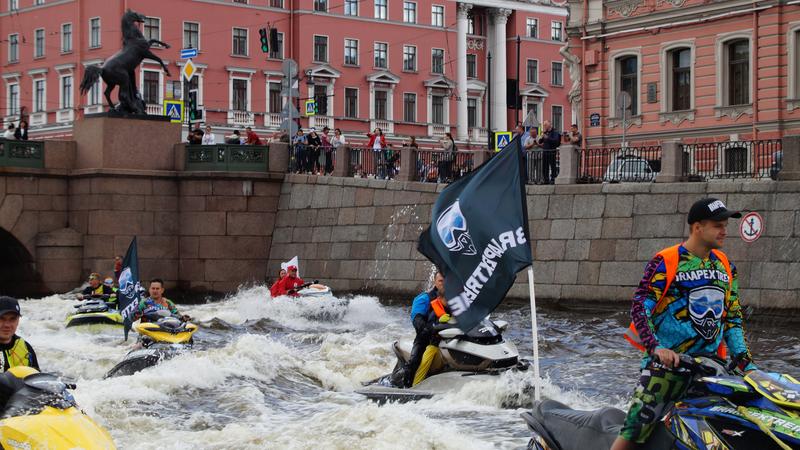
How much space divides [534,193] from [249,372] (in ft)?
41.1

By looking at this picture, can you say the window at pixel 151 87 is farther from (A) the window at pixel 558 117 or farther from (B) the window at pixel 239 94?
(A) the window at pixel 558 117

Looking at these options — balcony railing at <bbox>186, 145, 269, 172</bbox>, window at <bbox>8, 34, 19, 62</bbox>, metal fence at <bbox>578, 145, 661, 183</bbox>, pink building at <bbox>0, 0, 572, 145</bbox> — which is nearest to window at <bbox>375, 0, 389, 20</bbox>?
pink building at <bbox>0, 0, 572, 145</bbox>

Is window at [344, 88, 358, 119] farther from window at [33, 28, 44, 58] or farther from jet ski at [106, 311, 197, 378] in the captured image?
jet ski at [106, 311, 197, 378]

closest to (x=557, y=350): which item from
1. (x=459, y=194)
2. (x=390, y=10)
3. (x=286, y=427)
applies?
(x=286, y=427)

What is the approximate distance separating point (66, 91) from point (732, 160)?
46337mm

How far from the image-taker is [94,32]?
206 ft

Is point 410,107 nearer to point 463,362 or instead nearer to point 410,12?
point 410,12

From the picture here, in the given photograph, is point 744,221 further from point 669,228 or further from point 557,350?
point 557,350

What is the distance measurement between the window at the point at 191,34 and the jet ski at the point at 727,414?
58.9 m

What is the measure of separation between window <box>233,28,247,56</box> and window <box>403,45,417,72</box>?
1027 centimetres

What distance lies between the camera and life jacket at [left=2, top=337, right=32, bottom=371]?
810 cm

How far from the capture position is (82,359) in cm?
1864

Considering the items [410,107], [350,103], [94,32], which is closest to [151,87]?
[94,32]

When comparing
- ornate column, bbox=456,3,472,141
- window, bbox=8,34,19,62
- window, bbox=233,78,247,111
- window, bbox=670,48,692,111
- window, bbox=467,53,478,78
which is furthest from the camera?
window, bbox=467,53,478,78
